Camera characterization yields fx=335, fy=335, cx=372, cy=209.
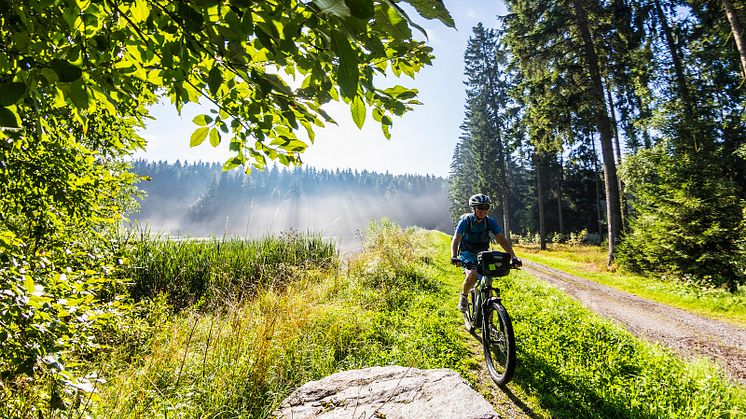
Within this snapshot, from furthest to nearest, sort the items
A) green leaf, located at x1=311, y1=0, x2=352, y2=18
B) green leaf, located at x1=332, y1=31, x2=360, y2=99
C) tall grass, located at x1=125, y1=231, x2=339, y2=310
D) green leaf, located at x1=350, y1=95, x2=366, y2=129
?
tall grass, located at x1=125, y1=231, x2=339, y2=310
green leaf, located at x1=350, y1=95, x2=366, y2=129
green leaf, located at x1=332, y1=31, x2=360, y2=99
green leaf, located at x1=311, y1=0, x2=352, y2=18

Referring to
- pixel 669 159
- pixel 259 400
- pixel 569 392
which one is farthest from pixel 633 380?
pixel 669 159

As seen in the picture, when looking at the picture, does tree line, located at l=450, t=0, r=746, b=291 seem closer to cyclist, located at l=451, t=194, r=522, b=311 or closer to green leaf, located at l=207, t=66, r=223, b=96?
cyclist, located at l=451, t=194, r=522, b=311

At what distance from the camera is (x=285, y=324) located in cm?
486

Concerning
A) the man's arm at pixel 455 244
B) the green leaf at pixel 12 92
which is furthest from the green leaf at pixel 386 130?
the man's arm at pixel 455 244

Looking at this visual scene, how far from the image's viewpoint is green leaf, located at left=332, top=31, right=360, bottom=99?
28.4 inches

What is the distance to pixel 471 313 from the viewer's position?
5777mm

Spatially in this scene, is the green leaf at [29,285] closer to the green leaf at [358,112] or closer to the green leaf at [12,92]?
the green leaf at [12,92]

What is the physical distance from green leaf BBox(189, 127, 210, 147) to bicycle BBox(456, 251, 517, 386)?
374 centimetres

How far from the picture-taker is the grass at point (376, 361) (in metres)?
3.36

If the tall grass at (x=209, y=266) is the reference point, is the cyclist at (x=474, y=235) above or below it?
above

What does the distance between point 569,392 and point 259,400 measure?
348 cm

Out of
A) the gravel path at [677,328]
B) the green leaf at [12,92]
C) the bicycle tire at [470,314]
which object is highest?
the green leaf at [12,92]

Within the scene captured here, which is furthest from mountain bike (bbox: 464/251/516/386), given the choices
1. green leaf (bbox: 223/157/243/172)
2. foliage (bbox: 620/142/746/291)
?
foliage (bbox: 620/142/746/291)

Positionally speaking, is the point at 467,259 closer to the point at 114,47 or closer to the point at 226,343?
the point at 226,343
